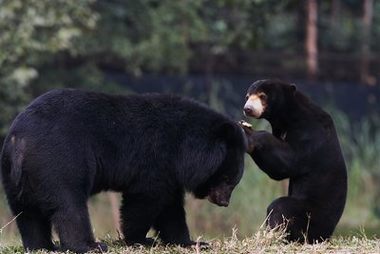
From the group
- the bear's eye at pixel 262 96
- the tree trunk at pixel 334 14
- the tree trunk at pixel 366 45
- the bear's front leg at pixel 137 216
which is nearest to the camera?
the bear's front leg at pixel 137 216

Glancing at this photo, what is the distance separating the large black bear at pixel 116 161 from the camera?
6.29m

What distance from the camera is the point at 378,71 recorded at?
1719cm

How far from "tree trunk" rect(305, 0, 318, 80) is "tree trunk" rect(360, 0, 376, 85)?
0.79 meters

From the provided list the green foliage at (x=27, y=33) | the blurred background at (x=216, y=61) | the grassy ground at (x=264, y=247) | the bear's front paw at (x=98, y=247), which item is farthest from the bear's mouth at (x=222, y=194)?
the green foliage at (x=27, y=33)

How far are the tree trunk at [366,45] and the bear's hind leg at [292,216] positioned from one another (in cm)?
1046

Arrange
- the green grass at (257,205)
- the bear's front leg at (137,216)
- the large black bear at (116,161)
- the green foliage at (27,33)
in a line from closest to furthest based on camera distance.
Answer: the large black bear at (116,161), the bear's front leg at (137,216), the green foliage at (27,33), the green grass at (257,205)

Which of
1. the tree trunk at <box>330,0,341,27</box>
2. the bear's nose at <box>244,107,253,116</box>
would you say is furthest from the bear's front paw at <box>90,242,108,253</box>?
the tree trunk at <box>330,0,341,27</box>

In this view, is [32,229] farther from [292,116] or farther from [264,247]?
[292,116]

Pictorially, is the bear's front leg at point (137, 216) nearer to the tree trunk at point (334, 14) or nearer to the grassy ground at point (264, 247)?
the grassy ground at point (264, 247)

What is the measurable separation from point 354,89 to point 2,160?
11.1 m

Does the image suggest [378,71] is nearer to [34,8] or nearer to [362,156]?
[362,156]

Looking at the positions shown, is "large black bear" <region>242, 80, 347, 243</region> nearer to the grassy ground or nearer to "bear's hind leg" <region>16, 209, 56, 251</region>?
the grassy ground

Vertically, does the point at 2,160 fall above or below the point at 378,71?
above

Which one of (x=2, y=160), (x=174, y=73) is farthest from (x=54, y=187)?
(x=174, y=73)
